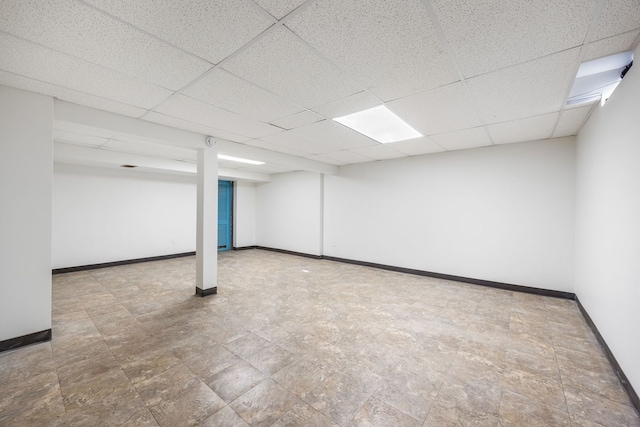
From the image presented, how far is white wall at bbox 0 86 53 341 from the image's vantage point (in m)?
2.41

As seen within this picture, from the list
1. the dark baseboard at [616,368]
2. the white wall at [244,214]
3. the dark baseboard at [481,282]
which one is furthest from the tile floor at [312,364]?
the white wall at [244,214]

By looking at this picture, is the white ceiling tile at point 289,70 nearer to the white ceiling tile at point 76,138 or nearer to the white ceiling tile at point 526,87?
the white ceiling tile at point 526,87

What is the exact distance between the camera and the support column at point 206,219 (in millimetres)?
3982

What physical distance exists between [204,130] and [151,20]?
2.26 m

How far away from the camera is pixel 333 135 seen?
153 inches

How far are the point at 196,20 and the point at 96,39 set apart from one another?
76 centimetres

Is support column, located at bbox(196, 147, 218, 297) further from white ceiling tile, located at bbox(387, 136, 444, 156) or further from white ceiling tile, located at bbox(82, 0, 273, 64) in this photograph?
white ceiling tile, located at bbox(387, 136, 444, 156)

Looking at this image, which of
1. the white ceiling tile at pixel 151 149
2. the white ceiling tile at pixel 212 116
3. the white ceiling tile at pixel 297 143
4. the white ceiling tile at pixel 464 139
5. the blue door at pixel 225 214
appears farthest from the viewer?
the blue door at pixel 225 214

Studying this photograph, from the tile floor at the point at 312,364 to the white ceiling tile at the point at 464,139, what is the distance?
2520 millimetres

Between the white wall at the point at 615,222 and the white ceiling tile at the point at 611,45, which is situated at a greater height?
the white ceiling tile at the point at 611,45

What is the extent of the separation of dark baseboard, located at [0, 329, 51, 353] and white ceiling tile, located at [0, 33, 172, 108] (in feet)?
8.10

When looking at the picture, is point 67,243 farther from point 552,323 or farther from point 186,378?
point 552,323

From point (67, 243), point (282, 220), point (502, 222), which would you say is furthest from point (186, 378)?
point (282, 220)

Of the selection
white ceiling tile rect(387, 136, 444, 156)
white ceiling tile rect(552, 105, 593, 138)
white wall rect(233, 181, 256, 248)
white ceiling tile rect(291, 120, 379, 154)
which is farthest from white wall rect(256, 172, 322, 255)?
white ceiling tile rect(552, 105, 593, 138)
